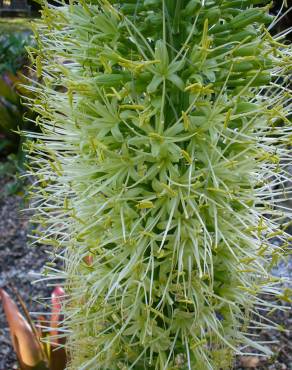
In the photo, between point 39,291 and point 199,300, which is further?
point 39,291

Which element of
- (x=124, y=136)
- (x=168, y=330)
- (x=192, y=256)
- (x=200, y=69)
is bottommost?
(x=168, y=330)

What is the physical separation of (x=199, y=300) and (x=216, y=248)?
0.12 m

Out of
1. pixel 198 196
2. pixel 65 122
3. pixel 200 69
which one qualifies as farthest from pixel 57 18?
pixel 198 196

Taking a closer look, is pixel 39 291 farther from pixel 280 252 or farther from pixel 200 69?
pixel 200 69

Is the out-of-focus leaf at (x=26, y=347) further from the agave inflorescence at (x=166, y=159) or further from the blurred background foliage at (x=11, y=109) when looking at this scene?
the blurred background foliage at (x=11, y=109)

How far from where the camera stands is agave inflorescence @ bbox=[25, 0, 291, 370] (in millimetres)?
1098

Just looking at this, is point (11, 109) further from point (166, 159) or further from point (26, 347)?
point (166, 159)

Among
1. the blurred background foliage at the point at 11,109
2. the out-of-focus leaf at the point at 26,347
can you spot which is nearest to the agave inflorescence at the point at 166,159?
the out-of-focus leaf at the point at 26,347

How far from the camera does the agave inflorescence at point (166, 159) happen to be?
1098mm

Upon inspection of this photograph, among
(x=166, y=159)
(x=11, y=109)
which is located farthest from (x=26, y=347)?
(x=11, y=109)

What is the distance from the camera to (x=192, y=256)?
1151 millimetres

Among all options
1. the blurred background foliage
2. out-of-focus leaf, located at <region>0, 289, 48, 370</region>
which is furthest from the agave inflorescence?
the blurred background foliage

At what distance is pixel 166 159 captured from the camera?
1.11 metres

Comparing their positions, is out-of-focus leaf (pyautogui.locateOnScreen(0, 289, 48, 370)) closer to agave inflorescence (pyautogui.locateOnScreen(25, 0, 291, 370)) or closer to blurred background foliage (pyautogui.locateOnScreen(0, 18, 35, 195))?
agave inflorescence (pyautogui.locateOnScreen(25, 0, 291, 370))
